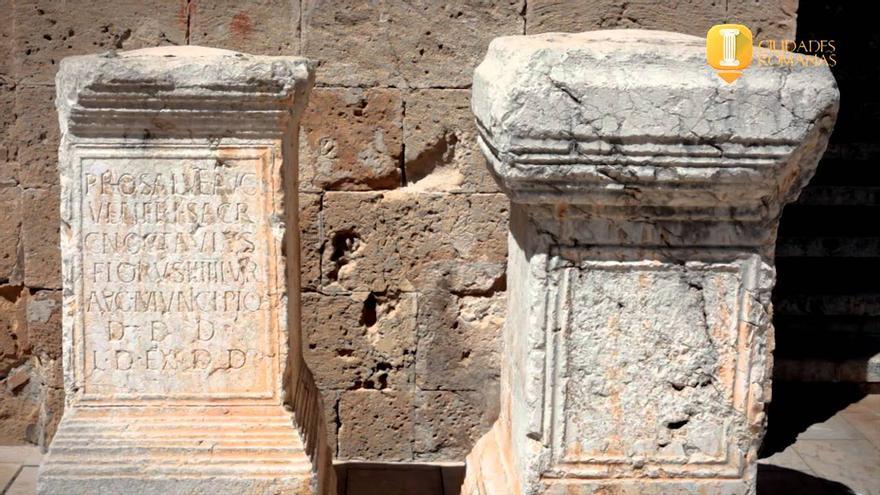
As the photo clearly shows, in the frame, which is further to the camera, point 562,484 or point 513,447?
point 513,447

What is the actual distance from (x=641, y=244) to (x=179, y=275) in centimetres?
144

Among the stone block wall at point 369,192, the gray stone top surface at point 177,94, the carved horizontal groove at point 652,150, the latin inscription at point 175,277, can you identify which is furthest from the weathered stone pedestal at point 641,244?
the stone block wall at point 369,192

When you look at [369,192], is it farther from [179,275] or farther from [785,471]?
[785,471]

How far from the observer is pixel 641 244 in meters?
2.99

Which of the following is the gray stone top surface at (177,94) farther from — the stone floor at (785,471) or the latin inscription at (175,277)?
the stone floor at (785,471)

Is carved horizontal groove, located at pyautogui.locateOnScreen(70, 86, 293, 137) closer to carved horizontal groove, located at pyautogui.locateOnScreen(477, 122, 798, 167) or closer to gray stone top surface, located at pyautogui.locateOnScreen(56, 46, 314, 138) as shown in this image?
gray stone top surface, located at pyautogui.locateOnScreen(56, 46, 314, 138)

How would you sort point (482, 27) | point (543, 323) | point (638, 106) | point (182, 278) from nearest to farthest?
point (638, 106) → point (543, 323) → point (182, 278) → point (482, 27)

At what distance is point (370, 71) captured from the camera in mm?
4895

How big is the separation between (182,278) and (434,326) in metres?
1.97

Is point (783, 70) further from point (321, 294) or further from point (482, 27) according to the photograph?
point (321, 294)

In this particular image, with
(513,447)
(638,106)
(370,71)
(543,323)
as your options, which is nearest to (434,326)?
(370,71)

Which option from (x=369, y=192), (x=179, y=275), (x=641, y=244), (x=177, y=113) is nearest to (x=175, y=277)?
(x=179, y=275)

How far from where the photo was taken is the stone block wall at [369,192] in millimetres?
4848

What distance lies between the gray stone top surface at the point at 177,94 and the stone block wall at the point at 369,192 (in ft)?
5.07
